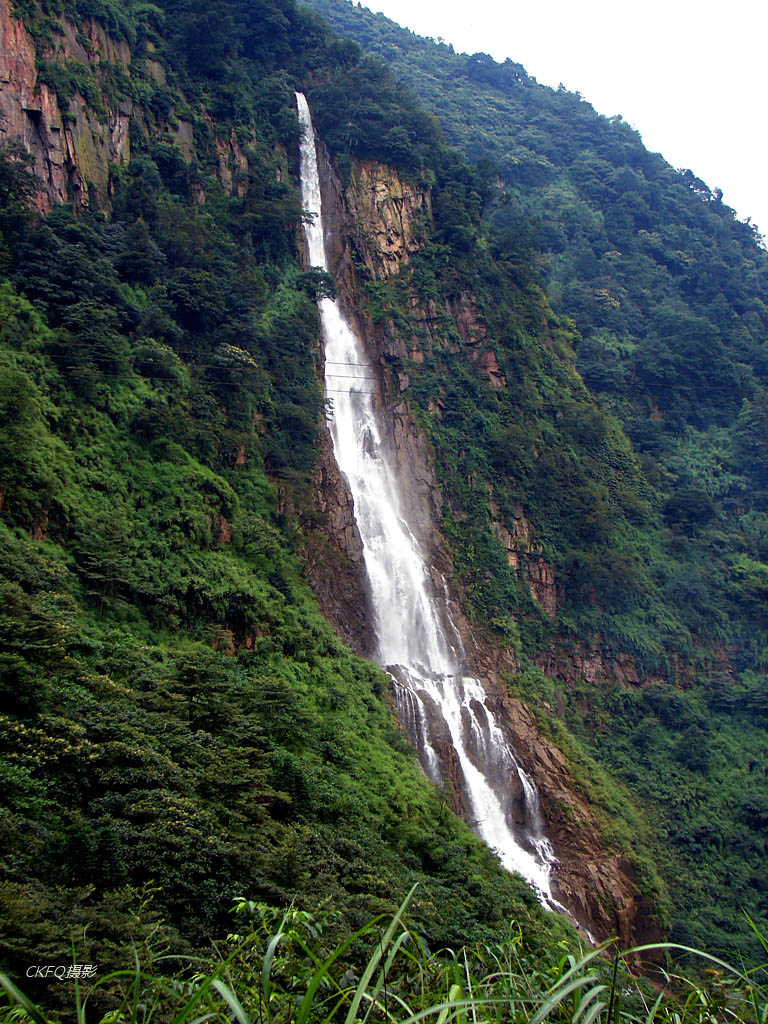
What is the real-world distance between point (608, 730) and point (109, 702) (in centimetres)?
1846

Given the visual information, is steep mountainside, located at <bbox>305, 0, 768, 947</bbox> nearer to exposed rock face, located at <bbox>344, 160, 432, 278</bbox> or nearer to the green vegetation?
exposed rock face, located at <bbox>344, 160, 432, 278</bbox>

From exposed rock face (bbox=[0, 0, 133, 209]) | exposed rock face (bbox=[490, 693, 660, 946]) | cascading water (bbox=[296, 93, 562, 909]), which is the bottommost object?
exposed rock face (bbox=[490, 693, 660, 946])

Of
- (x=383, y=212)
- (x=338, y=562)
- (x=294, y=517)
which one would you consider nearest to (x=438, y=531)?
(x=338, y=562)

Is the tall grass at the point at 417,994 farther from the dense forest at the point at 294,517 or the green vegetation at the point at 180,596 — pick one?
the dense forest at the point at 294,517

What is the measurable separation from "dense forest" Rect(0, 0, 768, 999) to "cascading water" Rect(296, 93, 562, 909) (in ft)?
5.42

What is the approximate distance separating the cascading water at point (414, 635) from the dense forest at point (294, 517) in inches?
65.0

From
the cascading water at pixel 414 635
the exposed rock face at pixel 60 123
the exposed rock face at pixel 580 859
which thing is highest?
the exposed rock face at pixel 60 123

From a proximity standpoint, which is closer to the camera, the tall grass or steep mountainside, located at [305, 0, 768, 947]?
the tall grass

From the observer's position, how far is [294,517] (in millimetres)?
20281

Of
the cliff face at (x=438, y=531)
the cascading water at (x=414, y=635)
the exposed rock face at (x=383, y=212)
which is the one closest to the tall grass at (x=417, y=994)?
the cascading water at (x=414, y=635)

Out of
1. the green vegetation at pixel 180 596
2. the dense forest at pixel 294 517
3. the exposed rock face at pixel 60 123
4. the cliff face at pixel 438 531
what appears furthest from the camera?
the exposed rock face at pixel 60 123

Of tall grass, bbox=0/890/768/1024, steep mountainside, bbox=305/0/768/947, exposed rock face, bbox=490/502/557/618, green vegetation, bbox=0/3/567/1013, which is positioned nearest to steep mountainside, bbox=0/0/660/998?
green vegetation, bbox=0/3/567/1013

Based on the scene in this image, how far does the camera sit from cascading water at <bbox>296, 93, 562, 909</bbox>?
59.2 ft

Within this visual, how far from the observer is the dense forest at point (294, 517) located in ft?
27.5
